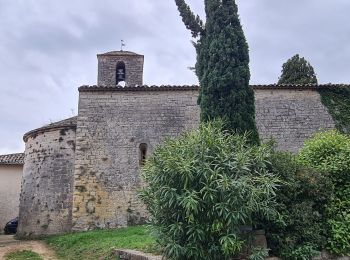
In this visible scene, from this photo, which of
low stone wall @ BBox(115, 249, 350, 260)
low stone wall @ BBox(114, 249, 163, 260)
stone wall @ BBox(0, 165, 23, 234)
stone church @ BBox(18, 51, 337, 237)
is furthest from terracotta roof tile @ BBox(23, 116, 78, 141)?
stone wall @ BBox(0, 165, 23, 234)

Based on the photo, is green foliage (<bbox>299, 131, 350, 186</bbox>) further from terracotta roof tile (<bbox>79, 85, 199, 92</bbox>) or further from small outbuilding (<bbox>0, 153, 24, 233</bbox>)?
small outbuilding (<bbox>0, 153, 24, 233</bbox>)

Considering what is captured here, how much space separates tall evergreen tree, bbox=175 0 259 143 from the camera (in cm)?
996

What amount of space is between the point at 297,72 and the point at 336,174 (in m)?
19.0

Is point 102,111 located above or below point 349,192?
above

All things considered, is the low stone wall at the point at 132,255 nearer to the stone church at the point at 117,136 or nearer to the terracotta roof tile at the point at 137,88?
the stone church at the point at 117,136

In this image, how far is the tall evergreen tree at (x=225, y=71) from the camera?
9.96 m

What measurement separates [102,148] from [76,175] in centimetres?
146

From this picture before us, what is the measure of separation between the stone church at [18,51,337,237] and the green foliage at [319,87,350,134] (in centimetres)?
24

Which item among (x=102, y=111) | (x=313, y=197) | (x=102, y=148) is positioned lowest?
(x=313, y=197)

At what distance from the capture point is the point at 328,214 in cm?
714

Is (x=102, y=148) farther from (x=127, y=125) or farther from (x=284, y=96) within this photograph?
(x=284, y=96)

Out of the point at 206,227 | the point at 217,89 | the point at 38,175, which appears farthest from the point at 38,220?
the point at 206,227

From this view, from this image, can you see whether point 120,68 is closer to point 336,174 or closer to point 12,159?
point 12,159

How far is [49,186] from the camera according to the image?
17.1 metres
